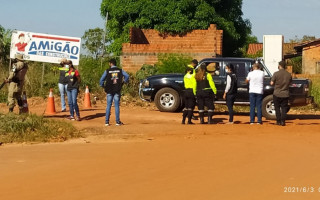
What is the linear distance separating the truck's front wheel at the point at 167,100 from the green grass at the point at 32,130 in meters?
5.20

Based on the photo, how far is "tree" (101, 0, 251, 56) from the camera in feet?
132

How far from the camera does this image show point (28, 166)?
1002cm

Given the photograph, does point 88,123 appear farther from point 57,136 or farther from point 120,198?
point 120,198

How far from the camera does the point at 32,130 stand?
47.5ft

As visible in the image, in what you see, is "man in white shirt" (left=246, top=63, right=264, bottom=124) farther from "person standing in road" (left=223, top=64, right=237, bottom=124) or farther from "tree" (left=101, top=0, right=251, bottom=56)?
"tree" (left=101, top=0, right=251, bottom=56)

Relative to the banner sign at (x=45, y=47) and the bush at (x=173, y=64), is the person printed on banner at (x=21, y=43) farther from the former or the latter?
the bush at (x=173, y=64)

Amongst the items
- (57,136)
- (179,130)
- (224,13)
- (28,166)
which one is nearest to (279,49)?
(179,130)

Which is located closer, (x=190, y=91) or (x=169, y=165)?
(x=169, y=165)

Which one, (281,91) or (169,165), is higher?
(281,91)

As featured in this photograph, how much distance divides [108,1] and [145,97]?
951 inches

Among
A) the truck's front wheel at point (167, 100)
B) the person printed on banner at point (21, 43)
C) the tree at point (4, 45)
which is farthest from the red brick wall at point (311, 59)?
the truck's front wheel at point (167, 100)

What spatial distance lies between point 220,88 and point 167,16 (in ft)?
72.3
